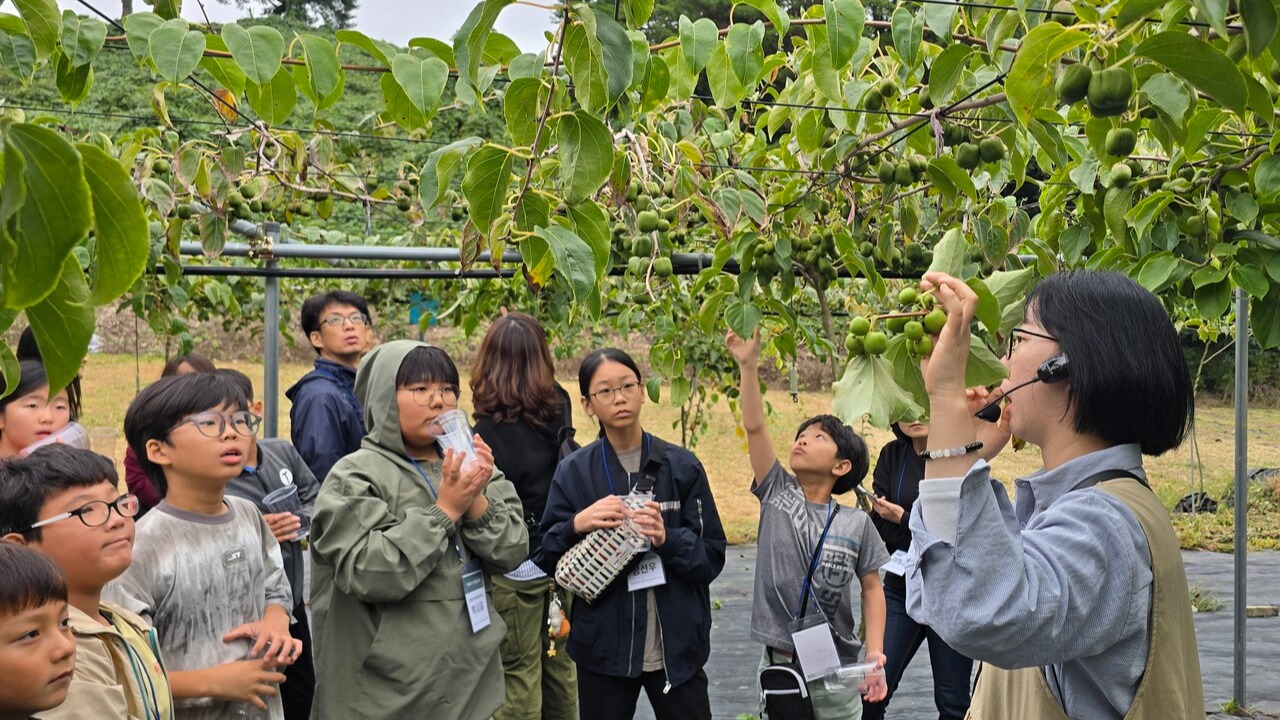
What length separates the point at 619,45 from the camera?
1304mm

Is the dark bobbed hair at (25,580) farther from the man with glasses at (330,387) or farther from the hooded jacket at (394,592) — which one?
the man with glasses at (330,387)

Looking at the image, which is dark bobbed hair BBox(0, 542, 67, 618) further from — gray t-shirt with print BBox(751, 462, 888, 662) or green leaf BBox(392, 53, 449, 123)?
gray t-shirt with print BBox(751, 462, 888, 662)

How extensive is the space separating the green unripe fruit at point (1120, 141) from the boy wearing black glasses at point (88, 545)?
173cm

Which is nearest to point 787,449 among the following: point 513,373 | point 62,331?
point 513,373

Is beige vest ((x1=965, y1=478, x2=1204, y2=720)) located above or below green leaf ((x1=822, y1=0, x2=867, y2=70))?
below

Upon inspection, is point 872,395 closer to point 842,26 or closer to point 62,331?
point 842,26

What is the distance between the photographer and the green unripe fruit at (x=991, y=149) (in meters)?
2.17

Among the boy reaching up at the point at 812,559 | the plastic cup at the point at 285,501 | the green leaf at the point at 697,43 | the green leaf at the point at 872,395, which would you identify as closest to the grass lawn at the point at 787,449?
the boy reaching up at the point at 812,559

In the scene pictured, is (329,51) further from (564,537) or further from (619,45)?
(564,537)

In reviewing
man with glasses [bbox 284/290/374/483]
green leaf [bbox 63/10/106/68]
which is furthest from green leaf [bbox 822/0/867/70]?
man with glasses [bbox 284/290/374/483]

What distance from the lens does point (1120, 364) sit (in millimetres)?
1384

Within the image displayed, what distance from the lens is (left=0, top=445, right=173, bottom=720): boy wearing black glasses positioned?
74.0 inches

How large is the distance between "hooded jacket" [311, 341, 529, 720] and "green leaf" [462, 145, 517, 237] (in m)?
1.20

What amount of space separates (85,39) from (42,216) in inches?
39.8
